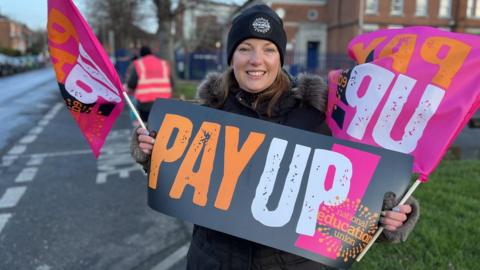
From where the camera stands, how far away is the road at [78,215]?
3.76 m

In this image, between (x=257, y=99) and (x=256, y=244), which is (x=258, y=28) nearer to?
(x=257, y=99)

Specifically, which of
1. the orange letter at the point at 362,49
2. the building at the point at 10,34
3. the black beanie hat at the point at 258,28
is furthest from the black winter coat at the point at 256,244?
the building at the point at 10,34

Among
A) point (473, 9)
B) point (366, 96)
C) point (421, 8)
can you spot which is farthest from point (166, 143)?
point (473, 9)

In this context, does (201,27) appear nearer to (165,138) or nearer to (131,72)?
(131,72)

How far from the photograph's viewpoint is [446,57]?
6.40 feet

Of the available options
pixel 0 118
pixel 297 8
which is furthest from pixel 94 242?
pixel 297 8

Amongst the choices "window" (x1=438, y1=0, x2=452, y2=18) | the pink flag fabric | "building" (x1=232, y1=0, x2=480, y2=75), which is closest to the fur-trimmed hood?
the pink flag fabric

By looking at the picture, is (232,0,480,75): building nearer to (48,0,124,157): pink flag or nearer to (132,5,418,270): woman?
(48,0,124,157): pink flag

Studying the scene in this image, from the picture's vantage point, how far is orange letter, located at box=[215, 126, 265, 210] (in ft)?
6.53

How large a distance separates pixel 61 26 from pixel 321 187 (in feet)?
5.52

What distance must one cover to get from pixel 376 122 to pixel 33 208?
14.0 feet

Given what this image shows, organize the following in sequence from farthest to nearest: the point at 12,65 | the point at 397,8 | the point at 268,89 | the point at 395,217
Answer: the point at 397,8 → the point at 12,65 → the point at 268,89 → the point at 395,217

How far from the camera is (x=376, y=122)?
205cm

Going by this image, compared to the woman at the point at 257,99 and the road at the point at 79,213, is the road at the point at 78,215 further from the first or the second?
the woman at the point at 257,99
